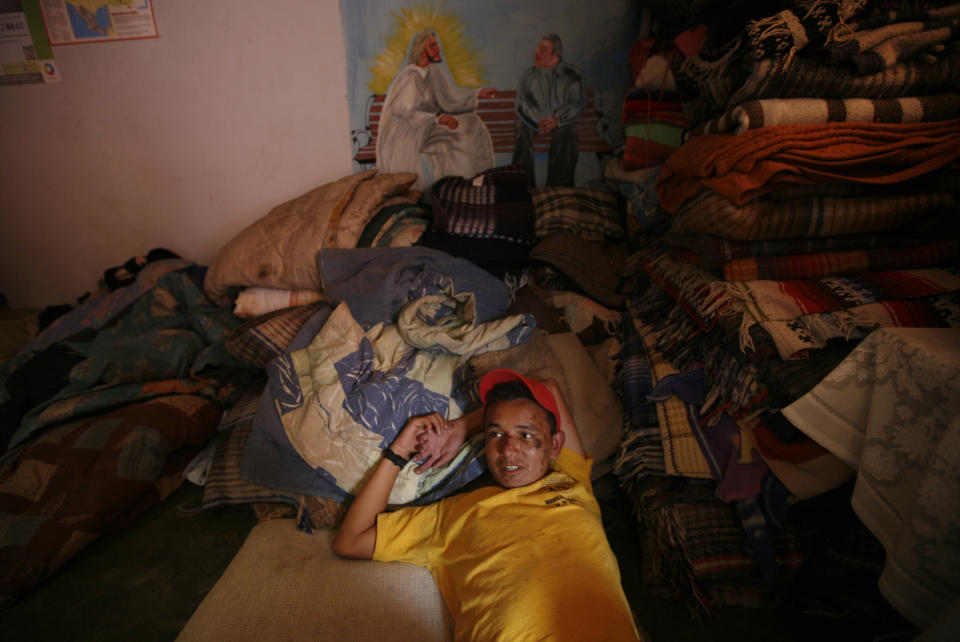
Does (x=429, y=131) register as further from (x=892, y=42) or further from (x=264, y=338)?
(x=892, y=42)

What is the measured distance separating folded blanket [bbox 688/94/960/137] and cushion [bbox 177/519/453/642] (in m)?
1.44

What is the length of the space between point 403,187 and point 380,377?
3.57 feet

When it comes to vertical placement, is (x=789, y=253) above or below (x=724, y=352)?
above

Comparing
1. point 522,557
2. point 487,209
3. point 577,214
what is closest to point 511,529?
point 522,557

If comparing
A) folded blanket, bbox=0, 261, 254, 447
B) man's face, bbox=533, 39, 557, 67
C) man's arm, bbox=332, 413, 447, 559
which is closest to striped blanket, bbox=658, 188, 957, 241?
man's arm, bbox=332, 413, 447, 559

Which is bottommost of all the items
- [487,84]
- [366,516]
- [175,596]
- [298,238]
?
[175,596]

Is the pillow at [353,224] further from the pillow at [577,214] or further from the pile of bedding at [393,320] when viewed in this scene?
the pillow at [577,214]

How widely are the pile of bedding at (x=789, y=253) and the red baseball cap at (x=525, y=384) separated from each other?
0.30 metres

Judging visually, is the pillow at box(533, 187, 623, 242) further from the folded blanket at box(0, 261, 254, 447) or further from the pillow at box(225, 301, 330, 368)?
the folded blanket at box(0, 261, 254, 447)

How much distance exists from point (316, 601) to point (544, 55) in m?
2.26

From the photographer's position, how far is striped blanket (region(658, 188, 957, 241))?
1.02 m

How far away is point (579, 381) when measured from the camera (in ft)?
4.54

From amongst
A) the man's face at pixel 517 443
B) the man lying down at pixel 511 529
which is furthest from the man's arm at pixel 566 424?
the man's face at pixel 517 443

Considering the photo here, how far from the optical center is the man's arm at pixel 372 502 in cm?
105
